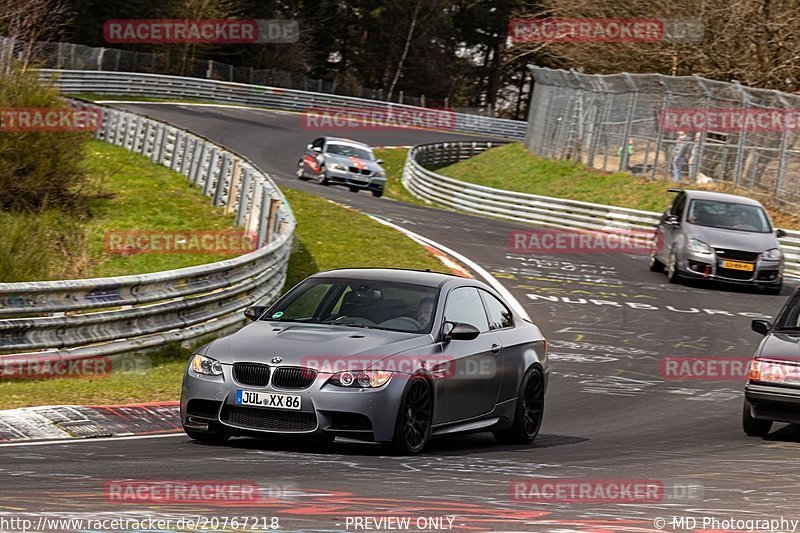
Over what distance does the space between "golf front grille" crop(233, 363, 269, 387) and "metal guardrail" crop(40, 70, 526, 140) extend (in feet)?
158

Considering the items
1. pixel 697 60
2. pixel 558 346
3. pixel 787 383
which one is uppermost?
pixel 697 60

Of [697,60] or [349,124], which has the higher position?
[697,60]

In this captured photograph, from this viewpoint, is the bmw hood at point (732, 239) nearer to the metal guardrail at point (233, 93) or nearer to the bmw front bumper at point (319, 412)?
the bmw front bumper at point (319, 412)

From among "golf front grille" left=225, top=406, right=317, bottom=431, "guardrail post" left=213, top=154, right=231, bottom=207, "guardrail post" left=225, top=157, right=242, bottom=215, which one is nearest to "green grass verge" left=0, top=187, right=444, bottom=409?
"guardrail post" left=213, top=154, right=231, bottom=207

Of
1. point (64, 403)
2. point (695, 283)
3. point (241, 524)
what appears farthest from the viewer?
point (695, 283)

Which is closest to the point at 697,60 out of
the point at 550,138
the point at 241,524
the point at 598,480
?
the point at 550,138

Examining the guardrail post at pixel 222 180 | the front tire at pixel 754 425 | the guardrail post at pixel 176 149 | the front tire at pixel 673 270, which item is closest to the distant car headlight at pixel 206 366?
the front tire at pixel 754 425

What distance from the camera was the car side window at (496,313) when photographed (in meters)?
11.2

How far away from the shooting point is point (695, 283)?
26.2 meters

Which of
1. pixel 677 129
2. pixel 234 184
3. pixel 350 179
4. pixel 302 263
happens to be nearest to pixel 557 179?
pixel 677 129

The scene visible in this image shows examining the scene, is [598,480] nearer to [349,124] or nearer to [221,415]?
[221,415]

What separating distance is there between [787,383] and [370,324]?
3.93 meters

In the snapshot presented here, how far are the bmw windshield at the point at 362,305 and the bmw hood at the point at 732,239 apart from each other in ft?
51.4

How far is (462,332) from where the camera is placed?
33.4 feet
